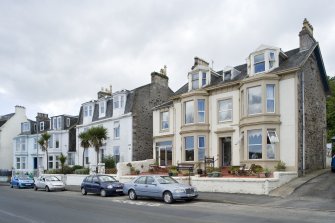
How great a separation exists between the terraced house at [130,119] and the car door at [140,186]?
52.9ft

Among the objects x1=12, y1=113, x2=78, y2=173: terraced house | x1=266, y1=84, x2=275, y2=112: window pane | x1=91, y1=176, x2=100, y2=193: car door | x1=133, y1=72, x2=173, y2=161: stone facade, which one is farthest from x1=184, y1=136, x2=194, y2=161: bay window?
x1=12, y1=113, x2=78, y2=173: terraced house

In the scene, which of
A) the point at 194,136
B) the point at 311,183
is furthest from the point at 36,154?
the point at 311,183

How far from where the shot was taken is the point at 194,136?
3022cm

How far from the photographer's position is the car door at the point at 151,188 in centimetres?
1933

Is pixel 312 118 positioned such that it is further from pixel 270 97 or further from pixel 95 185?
pixel 95 185

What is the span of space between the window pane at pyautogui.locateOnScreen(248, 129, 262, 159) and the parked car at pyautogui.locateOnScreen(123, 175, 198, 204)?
743 centimetres

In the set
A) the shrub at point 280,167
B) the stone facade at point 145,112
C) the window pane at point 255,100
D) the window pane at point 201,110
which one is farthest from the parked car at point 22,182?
the shrub at point 280,167

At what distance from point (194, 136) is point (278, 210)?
1531 centimetres

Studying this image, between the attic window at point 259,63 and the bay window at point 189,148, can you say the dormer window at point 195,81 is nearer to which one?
the bay window at point 189,148

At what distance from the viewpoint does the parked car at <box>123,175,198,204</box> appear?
60.4 ft

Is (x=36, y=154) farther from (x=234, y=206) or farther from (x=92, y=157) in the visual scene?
(x=234, y=206)

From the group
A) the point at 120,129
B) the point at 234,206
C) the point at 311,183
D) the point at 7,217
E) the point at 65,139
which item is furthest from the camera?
the point at 65,139

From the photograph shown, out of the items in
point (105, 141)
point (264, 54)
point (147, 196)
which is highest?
point (264, 54)

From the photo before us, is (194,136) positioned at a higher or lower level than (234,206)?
higher
